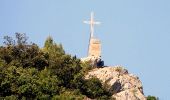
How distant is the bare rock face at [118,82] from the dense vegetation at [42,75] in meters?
1.16

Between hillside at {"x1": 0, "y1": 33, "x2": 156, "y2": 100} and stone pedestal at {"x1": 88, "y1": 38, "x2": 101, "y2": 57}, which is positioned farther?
stone pedestal at {"x1": 88, "y1": 38, "x2": 101, "y2": 57}

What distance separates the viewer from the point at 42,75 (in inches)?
4252

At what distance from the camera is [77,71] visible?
366ft

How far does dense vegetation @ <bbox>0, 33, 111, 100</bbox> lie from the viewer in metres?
105

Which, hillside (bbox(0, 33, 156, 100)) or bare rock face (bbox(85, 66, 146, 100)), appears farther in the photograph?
bare rock face (bbox(85, 66, 146, 100))

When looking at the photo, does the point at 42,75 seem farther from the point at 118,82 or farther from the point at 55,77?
the point at 118,82

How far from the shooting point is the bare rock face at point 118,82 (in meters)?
111

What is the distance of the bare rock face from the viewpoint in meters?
111

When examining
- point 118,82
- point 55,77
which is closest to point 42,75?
point 55,77

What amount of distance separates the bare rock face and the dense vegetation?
3.82 ft

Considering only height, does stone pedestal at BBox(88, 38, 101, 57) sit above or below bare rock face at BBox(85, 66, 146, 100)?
above

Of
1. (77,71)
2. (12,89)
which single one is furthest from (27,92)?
(77,71)

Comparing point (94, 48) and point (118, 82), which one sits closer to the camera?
point (118, 82)

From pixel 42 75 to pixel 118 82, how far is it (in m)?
9.01
